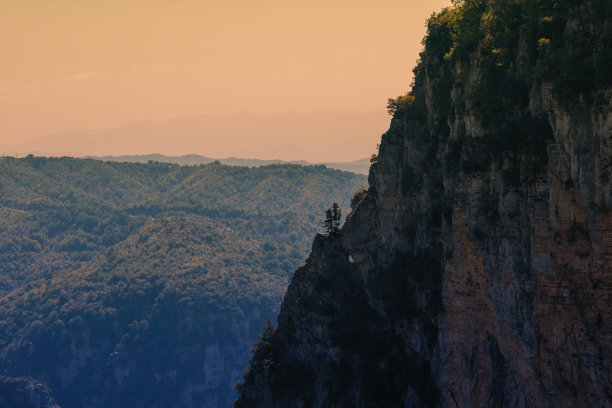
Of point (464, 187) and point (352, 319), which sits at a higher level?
point (464, 187)

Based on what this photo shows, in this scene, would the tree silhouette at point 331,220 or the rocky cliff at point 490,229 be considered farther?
the tree silhouette at point 331,220

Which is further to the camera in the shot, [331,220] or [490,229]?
[331,220]

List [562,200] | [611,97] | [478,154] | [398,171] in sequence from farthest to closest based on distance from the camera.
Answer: [398,171] < [478,154] < [562,200] < [611,97]

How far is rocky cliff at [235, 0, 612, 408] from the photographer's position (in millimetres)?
42000

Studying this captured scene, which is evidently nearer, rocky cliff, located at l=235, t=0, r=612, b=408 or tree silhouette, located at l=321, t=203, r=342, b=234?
rocky cliff, located at l=235, t=0, r=612, b=408

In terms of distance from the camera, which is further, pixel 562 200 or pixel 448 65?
pixel 448 65

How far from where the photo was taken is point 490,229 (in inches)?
1989

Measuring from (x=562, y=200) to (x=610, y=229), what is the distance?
11.6ft

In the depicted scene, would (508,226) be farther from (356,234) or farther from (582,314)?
(356,234)

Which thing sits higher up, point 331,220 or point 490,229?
point 490,229

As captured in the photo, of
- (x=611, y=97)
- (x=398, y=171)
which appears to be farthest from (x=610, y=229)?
(x=398, y=171)

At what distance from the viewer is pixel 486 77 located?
50500 mm

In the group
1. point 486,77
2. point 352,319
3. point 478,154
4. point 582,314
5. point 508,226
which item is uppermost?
Result: point 486,77

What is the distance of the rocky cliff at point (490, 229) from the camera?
4200 cm
